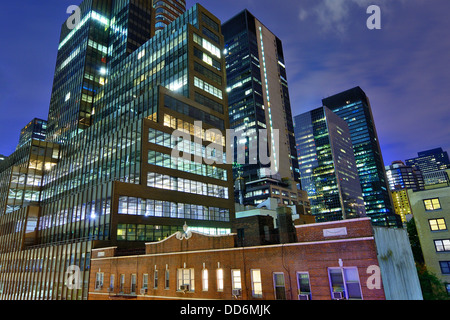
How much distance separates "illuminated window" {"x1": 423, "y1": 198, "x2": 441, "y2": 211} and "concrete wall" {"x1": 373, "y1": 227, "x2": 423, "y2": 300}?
26606mm

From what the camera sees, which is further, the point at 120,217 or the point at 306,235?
the point at 120,217

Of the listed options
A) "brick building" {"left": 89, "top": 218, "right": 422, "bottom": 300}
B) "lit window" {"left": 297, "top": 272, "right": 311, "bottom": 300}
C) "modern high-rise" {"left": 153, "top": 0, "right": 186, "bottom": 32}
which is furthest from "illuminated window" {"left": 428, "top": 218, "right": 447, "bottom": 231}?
"modern high-rise" {"left": 153, "top": 0, "right": 186, "bottom": 32}

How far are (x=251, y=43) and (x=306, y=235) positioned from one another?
19066cm

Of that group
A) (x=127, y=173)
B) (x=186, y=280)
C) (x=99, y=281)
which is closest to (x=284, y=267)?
(x=186, y=280)

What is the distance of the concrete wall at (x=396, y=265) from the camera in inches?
735

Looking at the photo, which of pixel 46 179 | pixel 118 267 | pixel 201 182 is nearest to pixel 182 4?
pixel 46 179

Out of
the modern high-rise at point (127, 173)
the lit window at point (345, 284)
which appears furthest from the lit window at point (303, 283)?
the modern high-rise at point (127, 173)

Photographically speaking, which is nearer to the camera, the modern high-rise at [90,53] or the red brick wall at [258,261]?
the red brick wall at [258,261]

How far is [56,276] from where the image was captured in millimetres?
48938

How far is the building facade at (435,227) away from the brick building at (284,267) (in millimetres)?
25542

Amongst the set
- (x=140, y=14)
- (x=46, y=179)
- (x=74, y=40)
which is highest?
(x=140, y=14)

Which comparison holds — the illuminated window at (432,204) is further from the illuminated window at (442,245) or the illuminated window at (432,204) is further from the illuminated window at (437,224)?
the illuminated window at (442,245)
